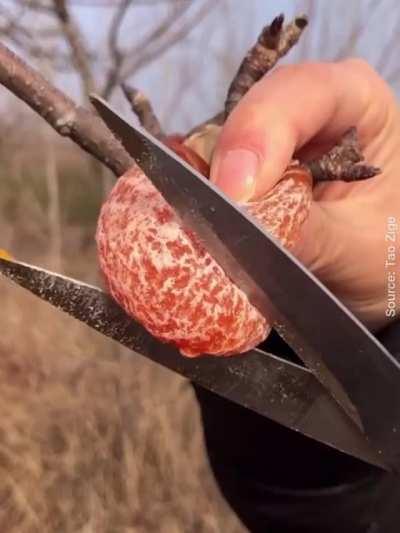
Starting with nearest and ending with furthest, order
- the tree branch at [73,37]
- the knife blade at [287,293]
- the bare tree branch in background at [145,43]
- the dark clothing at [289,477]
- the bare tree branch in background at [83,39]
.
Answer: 1. the knife blade at [287,293]
2. the dark clothing at [289,477]
3. the tree branch at [73,37]
4. the bare tree branch in background at [83,39]
5. the bare tree branch in background at [145,43]

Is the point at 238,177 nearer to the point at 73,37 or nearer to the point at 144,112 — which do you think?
the point at 144,112

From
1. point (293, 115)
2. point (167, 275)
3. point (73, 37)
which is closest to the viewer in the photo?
point (167, 275)

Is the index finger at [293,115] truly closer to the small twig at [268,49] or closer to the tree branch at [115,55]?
the small twig at [268,49]

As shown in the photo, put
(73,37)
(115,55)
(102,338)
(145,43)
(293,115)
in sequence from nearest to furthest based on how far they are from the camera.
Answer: (293,115)
(73,37)
(115,55)
(145,43)
(102,338)

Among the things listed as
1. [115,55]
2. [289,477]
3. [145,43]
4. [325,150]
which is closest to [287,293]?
[325,150]

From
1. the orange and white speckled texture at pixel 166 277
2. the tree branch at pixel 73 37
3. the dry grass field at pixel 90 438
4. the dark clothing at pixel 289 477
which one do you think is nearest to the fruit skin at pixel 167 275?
the orange and white speckled texture at pixel 166 277

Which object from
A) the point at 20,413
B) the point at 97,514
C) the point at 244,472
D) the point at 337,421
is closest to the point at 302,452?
the point at 244,472

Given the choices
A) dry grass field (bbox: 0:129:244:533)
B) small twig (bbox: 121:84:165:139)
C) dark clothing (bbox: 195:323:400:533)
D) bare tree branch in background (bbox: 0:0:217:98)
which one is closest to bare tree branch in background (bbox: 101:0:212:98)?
bare tree branch in background (bbox: 0:0:217:98)

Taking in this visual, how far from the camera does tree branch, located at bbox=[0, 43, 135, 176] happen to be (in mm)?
474

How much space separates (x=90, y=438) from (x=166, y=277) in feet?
4.16

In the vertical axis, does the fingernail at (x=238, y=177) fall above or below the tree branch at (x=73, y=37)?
above

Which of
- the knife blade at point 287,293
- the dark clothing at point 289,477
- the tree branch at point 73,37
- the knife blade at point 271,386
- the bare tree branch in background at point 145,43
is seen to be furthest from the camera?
the bare tree branch in background at point 145,43

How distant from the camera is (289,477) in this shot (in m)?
0.78

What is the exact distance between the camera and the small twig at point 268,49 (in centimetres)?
46
